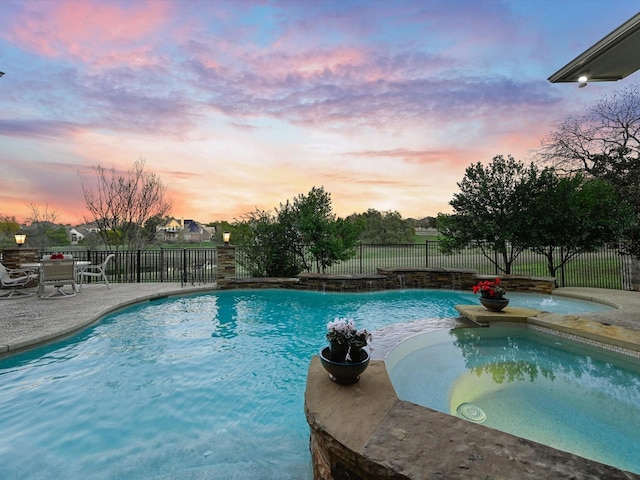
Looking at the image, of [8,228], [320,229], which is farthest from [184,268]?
[8,228]

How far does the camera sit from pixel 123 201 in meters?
14.9

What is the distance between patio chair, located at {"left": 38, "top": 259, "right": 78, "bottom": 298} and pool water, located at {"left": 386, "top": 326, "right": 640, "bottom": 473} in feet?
27.4

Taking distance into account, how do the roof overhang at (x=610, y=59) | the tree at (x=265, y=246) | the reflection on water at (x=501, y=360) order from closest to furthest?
the roof overhang at (x=610, y=59) → the reflection on water at (x=501, y=360) → the tree at (x=265, y=246)

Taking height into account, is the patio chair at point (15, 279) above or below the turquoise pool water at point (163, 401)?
above

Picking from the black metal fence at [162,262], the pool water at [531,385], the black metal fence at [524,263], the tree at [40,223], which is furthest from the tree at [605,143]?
the tree at [40,223]

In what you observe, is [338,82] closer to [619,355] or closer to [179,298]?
[179,298]

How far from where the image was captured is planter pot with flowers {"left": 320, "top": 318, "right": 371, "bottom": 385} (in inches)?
86.1

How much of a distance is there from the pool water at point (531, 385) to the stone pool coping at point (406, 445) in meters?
1.33

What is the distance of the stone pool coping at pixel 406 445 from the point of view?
1300mm

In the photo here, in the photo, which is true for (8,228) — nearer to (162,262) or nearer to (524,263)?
(162,262)

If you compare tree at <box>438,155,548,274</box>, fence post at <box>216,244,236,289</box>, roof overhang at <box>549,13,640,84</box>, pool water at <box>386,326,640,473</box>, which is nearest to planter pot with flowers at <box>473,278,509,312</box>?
pool water at <box>386,326,640,473</box>

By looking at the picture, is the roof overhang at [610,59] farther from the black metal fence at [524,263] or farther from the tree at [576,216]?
the black metal fence at [524,263]

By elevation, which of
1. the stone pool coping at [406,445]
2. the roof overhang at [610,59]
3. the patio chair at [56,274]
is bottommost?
the stone pool coping at [406,445]

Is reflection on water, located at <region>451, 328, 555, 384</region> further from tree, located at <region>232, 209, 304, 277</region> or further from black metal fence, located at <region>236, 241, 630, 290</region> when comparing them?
tree, located at <region>232, 209, 304, 277</region>
